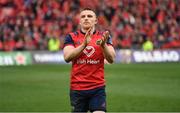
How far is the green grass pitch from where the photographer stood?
1338cm

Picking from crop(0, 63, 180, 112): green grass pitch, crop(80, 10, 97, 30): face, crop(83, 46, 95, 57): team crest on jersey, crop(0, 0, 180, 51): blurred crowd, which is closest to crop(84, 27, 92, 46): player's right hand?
crop(80, 10, 97, 30): face

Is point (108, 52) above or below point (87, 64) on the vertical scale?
above

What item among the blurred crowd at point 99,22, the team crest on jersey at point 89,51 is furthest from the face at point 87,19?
the blurred crowd at point 99,22

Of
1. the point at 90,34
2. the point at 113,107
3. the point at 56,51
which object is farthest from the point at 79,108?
the point at 56,51

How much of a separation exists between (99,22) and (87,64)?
26.9m

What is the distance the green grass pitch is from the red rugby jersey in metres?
5.39

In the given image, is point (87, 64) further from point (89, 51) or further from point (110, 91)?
point (110, 91)

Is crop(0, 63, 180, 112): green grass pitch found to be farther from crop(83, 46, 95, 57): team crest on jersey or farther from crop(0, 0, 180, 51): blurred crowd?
crop(0, 0, 180, 51): blurred crowd

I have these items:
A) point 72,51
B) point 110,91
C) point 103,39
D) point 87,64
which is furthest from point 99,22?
point 103,39

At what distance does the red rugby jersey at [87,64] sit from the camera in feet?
24.4

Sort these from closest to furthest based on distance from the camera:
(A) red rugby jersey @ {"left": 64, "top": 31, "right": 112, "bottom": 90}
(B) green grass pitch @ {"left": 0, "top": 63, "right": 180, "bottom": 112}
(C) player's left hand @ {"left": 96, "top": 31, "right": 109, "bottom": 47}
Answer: (C) player's left hand @ {"left": 96, "top": 31, "right": 109, "bottom": 47} < (A) red rugby jersey @ {"left": 64, "top": 31, "right": 112, "bottom": 90} < (B) green grass pitch @ {"left": 0, "top": 63, "right": 180, "bottom": 112}

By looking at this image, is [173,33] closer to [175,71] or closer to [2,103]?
[175,71]

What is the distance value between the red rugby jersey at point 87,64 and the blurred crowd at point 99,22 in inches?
961

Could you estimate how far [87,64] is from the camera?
747 cm
